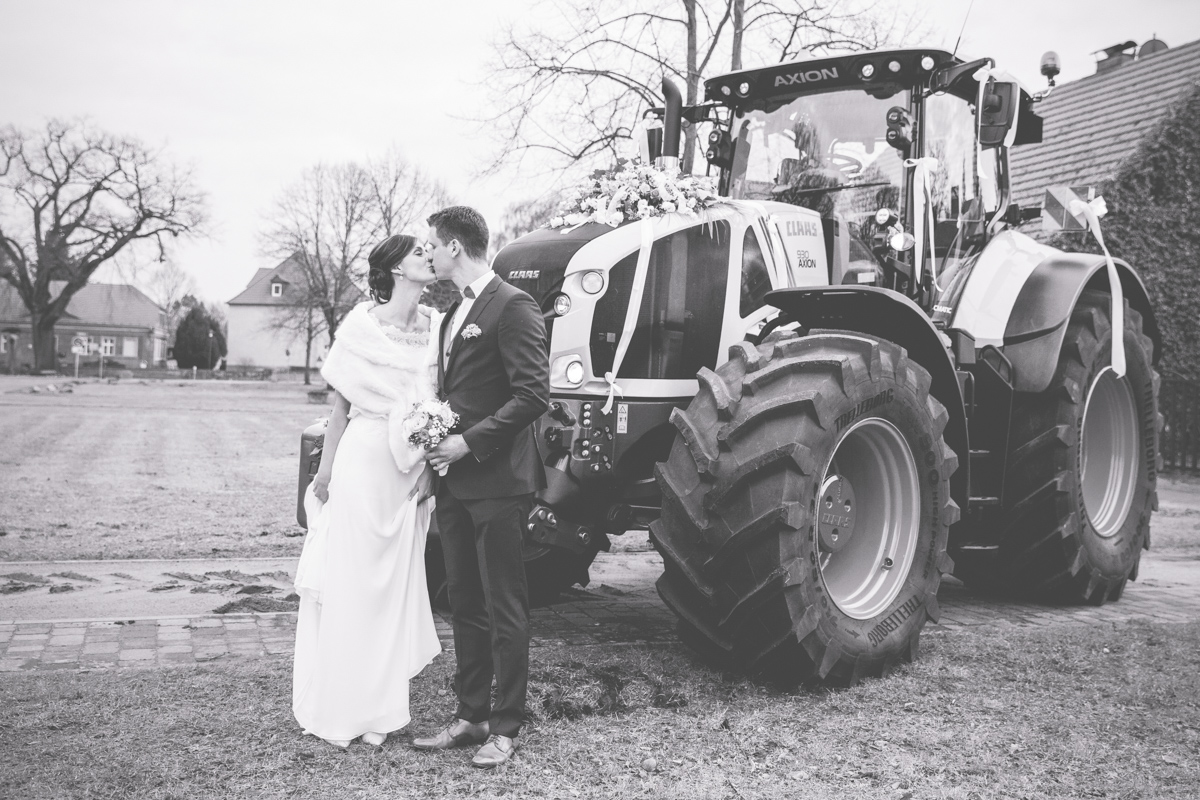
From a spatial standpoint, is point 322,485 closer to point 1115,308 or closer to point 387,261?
point 387,261

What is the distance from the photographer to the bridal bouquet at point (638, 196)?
533 centimetres

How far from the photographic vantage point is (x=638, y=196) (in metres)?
5.34

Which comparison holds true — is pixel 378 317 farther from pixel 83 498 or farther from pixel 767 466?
pixel 83 498

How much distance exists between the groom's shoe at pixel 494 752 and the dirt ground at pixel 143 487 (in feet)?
15.4

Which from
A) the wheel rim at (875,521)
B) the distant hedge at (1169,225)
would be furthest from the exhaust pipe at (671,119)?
the distant hedge at (1169,225)

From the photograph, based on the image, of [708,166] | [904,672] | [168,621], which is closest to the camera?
[904,672]

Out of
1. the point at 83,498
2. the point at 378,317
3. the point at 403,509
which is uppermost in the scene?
the point at 378,317

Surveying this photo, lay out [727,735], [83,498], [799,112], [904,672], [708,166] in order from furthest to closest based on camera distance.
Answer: [83,498], [708,166], [799,112], [904,672], [727,735]

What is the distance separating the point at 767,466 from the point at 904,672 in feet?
5.10

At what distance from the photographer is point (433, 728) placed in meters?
4.40

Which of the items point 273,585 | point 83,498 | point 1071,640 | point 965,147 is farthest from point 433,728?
point 83,498

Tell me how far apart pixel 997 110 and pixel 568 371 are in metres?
2.93

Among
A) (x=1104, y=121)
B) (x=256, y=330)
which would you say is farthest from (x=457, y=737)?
(x=256, y=330)

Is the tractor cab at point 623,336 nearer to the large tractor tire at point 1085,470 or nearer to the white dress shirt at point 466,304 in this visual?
the white dress shirt at point 466,304
